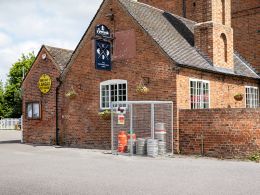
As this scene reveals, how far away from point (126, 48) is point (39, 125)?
23.9 ft

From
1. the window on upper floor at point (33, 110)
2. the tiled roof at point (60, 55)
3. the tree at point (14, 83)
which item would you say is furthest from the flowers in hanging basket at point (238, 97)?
the tree at point (14, 83)

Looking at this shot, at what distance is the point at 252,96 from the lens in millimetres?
23359

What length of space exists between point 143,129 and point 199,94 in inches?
127

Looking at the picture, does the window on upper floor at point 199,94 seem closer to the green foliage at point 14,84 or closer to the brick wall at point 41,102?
the brick wall at point 41,102

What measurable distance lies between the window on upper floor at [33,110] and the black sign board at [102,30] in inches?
250

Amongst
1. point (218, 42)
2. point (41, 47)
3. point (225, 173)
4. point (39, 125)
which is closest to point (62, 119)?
point (39, 125)

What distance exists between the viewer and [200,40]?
20906 mm

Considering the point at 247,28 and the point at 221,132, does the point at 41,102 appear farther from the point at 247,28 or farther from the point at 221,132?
the point at 247,28

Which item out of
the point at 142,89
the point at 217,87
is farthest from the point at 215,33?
the point at 142,89

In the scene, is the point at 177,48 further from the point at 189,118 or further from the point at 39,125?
the point at 39,125

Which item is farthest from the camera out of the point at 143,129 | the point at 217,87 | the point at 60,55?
the point at 60,55

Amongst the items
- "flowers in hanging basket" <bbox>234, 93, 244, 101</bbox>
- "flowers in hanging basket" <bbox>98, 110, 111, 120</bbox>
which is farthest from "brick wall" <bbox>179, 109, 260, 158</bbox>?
"flowers in hanging basket" <bbox>234, 93, 244, 101</bbox>

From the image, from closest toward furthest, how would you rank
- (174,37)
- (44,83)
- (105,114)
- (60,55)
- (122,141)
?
(122,141) → (105,114) → (174,37) → (44,83) → (60,55)

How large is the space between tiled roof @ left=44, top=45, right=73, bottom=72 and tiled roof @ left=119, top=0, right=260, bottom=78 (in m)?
5.12
